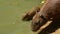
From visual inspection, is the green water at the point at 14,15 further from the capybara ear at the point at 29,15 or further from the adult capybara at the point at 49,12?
the adult capybara at the point at 49,12

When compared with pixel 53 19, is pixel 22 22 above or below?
above

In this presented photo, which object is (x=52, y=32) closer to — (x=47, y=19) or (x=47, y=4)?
(x=47, y=19)

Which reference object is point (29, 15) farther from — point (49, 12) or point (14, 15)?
point (49, 12)

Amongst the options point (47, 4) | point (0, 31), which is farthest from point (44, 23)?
point (0, 31)

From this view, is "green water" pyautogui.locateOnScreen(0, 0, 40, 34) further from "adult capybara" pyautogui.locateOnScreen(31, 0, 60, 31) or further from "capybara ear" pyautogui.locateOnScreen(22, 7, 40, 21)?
"adult capybara" pyautogui.locateOnScreen(31, 0, 60, 31)

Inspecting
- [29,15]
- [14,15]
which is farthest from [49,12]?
[14,15]

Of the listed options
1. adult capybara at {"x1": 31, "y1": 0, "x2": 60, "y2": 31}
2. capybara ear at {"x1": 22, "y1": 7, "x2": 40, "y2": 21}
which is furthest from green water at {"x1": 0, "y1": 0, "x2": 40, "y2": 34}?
adult capybara at {"x1": 31, "y1": 0, "x2": 60, "y2": 31}

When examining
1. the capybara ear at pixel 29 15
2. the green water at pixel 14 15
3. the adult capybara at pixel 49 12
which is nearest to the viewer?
the adult capybara at pixel 49 12

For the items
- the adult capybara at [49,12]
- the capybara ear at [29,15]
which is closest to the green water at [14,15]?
the capybara ear at [29,15]
